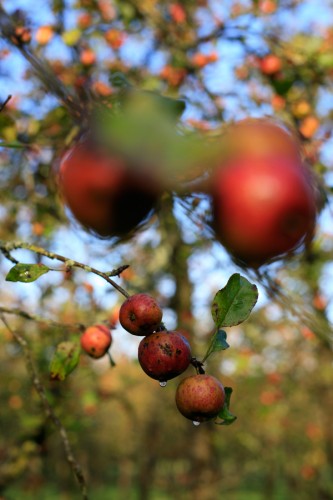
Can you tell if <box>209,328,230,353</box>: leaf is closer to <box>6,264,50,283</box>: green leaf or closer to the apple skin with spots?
the apple skin with spots

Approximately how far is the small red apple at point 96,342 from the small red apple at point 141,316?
651mm

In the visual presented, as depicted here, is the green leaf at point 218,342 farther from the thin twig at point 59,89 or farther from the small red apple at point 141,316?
the thin twig at point 59,89

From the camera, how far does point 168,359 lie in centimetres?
83

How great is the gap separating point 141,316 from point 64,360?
2.42 feet

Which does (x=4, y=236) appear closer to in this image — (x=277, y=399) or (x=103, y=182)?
(x=103, y=182)

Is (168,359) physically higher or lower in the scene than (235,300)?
higher

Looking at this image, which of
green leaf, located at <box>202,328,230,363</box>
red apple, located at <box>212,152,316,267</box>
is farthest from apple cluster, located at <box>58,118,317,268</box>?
green leaf, located at <box>202,328,230,363</box>

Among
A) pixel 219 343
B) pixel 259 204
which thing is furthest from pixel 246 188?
pixel 219 343

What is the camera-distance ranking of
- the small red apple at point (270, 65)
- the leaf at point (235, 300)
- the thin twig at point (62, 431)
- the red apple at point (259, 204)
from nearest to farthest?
the red apple at point (259, 204) < the leaf at point (235, 300) < the thin twig at point (62, 431) < the small red apple at point (270, 65)

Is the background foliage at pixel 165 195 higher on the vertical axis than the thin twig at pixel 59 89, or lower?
lower

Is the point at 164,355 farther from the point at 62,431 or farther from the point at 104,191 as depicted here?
the point at 62,431

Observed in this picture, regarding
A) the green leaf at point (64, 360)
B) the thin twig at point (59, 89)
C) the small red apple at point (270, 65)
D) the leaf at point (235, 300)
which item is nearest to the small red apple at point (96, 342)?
the green leaf at point (64, 360)

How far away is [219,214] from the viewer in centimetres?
58

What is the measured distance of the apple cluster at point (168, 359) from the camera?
836mm
